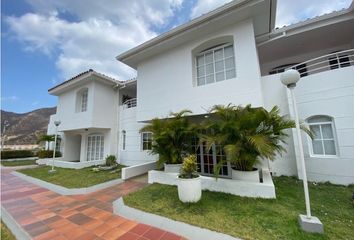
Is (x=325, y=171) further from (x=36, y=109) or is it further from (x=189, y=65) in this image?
(x=36, y=109)

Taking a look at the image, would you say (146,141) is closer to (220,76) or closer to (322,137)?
(220,76)

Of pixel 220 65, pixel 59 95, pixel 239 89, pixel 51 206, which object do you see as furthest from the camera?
pixel 59 95

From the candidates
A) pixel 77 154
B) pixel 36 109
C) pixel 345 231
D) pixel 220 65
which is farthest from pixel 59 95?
pixel 36 109

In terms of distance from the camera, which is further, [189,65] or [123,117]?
[123,117]

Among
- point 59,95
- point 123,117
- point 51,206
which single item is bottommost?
point 51,206

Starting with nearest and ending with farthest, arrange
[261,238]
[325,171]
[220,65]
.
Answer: [261,238] < [325,171] < [220,65]

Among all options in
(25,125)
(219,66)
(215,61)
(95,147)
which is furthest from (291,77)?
(25,125)

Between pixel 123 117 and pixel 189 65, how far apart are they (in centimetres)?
766

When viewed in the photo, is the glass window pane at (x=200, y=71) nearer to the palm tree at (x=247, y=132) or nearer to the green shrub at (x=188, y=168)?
the palm tree at (x=247, y=132)

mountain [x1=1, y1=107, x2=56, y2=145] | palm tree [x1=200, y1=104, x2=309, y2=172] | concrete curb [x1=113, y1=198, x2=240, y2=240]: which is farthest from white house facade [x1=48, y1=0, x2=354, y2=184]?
mountain [x1=1, y1=107, x2=56, y2=145]

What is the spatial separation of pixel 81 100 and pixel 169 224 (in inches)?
568

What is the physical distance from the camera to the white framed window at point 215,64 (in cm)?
746

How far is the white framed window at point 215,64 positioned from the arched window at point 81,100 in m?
11.2

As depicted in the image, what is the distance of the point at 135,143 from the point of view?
12.0 metres
